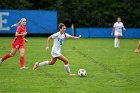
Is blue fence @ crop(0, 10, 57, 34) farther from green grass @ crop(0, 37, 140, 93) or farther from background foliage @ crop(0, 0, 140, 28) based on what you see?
green grass @ crop(0, 37, 140, 93)

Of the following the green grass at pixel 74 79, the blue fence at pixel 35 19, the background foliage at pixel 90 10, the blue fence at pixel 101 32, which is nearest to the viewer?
the green grass at pixel 74 79

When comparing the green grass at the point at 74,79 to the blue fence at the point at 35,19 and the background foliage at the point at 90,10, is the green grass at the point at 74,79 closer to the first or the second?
the blue fence at the point at 35,19

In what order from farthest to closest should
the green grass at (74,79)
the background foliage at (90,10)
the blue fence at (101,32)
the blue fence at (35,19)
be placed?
the background foliage at (90,10), the blue fence at (101,32), the blue fence at (35,19), the green grass at (74,79)

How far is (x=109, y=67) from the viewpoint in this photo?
2062 cm

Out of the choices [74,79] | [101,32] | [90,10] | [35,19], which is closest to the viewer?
[74,79]

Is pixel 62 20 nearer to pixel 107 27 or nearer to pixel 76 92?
pixel 107 27

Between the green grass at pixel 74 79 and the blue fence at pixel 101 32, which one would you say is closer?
the green grass at pixel 74 79

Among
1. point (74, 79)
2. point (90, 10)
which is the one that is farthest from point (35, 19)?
point (74, 79)

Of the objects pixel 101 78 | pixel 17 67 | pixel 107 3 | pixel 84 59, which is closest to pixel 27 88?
pixel 101 78

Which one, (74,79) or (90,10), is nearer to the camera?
(74,79)

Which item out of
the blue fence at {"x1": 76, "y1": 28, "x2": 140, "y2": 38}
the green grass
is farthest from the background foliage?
the green grass

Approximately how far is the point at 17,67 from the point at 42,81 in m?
4.61

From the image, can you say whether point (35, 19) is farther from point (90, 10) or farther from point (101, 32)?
point (90, 10)

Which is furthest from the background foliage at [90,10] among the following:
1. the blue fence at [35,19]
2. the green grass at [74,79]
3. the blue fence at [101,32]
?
the green grass at [74,79]
